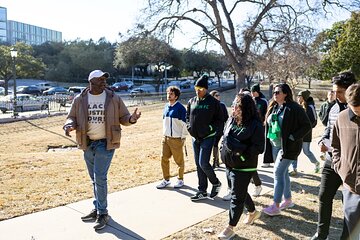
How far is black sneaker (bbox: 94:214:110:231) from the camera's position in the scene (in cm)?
408

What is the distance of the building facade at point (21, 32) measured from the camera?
108188 millimetres

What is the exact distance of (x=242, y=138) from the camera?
3682 mm

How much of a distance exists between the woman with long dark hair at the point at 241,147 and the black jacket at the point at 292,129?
2.24 feet

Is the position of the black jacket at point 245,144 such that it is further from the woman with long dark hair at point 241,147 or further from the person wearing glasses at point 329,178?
the person wearing glasses at point 329,178

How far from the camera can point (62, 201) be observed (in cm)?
498

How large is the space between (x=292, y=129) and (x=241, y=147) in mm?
953

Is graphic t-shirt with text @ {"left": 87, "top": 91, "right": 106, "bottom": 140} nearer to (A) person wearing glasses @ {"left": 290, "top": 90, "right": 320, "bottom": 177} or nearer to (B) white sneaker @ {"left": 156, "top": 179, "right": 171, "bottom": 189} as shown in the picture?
(B) white sneaker @ {"left": 156, "top": 179, "right": 171, "bottom": 189}

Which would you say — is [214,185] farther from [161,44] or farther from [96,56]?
[96,56]

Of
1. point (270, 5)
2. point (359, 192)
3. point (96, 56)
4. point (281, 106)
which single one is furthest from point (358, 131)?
point (96, 56)

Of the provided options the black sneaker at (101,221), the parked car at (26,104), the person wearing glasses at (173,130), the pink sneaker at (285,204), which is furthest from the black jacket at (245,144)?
the parked car at (26,104)

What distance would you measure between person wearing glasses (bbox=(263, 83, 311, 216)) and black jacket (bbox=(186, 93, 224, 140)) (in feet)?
2.60

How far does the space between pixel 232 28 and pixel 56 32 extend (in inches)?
5366

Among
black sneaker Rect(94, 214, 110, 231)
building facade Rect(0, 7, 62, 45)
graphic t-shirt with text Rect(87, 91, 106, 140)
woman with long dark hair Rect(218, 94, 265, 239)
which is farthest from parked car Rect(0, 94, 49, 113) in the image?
building facade Rect(0, 7, 62, 45)

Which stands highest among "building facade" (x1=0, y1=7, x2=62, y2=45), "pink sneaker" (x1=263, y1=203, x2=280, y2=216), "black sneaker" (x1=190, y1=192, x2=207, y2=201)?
"building facade" (x1=0, y1=7, x2=62, y2=45)
